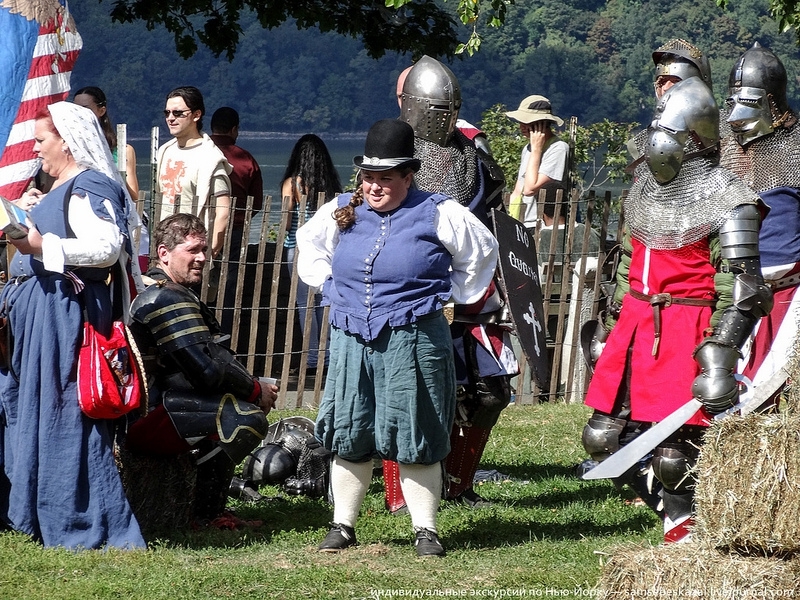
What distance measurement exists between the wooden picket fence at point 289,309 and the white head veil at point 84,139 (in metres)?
2.49

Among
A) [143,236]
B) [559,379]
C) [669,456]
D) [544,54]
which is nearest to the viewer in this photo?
[669,456]

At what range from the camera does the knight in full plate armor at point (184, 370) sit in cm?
521

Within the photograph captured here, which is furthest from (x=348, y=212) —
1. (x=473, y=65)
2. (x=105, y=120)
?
(x=473, y=65)

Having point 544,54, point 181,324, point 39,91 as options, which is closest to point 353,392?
point 181,324

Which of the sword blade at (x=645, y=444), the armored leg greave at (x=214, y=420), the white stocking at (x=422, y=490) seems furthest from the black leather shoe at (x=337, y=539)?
the sword blade at (x=645, y=444)

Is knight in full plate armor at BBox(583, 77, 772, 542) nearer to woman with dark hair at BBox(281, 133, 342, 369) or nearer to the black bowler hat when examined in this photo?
the black bowler hat

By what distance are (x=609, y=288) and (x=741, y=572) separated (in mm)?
2114

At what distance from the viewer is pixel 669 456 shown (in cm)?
478

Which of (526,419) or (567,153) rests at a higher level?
(567,153)

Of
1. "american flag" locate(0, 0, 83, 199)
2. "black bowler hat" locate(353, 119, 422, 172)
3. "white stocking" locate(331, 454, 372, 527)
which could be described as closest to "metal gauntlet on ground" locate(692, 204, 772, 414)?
"black bowler hat" locate(353, 119, 422, 172)

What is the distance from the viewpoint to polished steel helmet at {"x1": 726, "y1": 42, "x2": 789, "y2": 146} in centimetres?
565

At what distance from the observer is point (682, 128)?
4.74 m

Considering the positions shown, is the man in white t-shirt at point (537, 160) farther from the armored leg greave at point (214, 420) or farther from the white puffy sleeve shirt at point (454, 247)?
the armored leg greave at point (214, 420)

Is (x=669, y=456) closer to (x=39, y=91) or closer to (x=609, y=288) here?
(x=609, y=288)
